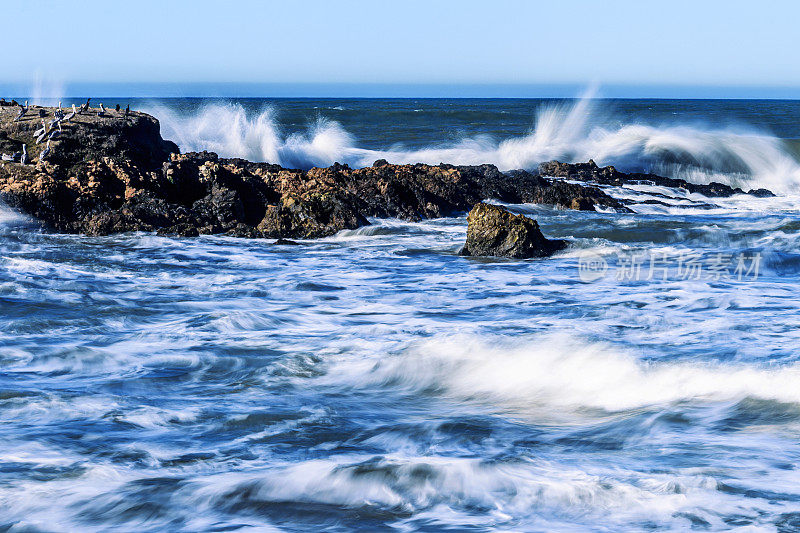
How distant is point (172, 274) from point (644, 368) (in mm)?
5373

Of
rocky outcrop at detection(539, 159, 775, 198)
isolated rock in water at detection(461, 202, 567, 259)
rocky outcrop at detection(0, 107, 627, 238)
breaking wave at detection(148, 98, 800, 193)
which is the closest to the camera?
isolated rock in water at detection(461, 202, 567, 259)

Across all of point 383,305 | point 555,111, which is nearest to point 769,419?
point 383,305

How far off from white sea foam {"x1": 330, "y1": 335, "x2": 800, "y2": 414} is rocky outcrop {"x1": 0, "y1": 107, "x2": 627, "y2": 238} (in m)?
6.14

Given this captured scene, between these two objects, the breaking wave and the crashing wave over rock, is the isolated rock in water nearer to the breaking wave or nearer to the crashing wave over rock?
the crashing wave over rock

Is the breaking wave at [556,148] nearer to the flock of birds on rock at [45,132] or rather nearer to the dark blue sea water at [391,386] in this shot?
the flock of birds on rock at [45,132]

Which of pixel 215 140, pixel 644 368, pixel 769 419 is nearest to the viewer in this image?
pixel 769 419

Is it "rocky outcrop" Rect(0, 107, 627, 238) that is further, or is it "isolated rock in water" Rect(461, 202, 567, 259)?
"rocky outcrop" Rect(0, 107, 627, 238)

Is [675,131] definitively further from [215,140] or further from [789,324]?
[789,324]

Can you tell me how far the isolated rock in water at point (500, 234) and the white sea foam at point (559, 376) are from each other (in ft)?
12.9

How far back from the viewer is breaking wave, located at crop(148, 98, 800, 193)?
73.8ft

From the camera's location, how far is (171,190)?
1227cm

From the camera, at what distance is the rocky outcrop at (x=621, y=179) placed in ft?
60.1

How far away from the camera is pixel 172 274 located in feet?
29.6

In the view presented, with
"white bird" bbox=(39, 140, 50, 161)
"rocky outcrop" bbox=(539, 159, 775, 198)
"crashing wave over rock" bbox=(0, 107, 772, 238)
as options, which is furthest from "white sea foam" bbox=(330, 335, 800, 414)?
"rocky outcrop" bbox=(539, 159, 775, 198)
